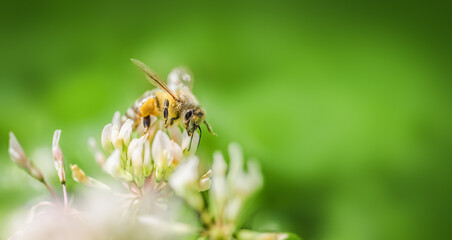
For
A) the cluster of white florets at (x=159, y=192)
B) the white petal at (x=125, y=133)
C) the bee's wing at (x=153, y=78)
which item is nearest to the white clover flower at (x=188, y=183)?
the cluster of white florets at (x=159, y=192)

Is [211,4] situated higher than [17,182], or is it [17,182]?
[211,4]

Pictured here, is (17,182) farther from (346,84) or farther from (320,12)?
(320,12)

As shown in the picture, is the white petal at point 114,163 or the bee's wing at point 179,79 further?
the bee's wing at point 179,79

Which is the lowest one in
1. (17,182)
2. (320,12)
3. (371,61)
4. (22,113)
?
(17,182)

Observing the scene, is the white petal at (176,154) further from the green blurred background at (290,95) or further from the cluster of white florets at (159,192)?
the green blurred background at (290,95)

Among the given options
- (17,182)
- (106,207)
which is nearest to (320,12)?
(17,182)

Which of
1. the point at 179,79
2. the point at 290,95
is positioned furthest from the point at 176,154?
the point at 290,95
